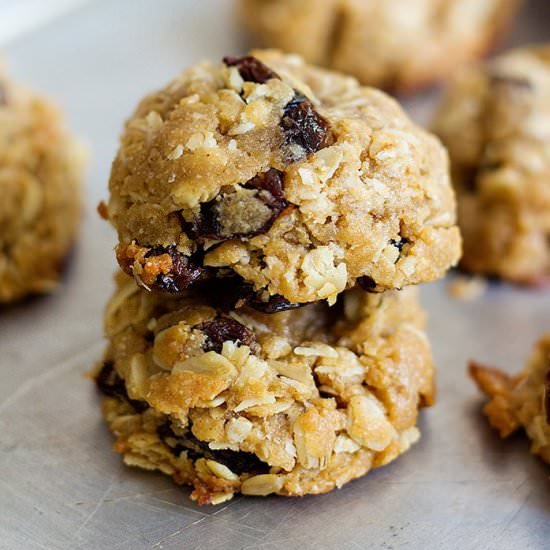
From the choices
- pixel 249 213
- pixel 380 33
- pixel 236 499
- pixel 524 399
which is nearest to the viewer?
pixel 249 213

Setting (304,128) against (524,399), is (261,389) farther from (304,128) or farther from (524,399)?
(524,399)

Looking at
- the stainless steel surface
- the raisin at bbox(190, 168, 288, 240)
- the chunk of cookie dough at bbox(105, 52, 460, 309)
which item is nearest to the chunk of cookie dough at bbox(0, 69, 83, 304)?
the stainless steel surface

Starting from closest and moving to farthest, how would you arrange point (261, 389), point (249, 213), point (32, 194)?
point (249, 213), point (261, 389), point (32, 194)

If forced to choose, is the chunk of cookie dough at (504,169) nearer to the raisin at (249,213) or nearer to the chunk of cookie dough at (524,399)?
the chunk of cookie dough at (524,399)

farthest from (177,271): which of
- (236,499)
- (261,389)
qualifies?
(236,499)

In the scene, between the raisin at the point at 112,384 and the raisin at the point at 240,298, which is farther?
the raisin at the point at 112,384

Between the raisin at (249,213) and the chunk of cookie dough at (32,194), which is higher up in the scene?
the raisin at (249,213)

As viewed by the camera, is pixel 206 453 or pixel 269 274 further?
pixel 206 453

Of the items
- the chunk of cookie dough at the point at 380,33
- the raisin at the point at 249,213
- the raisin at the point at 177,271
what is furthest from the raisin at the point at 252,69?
the chunk of cookie dough at the point at 380,33
